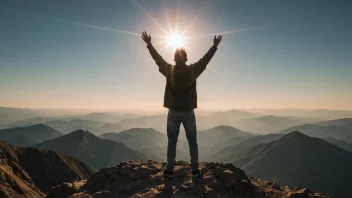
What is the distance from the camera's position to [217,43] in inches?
→ 331

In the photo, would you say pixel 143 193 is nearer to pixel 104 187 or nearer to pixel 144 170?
pixel 144 170

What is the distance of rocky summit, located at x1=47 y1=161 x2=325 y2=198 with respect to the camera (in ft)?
27.7

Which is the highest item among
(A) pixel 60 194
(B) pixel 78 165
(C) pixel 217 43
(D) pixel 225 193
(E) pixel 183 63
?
(C) pixel 217 43

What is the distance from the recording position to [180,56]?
8.11 meters

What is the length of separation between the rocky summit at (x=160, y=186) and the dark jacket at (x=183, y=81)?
2908 mm

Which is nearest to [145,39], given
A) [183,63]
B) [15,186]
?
[183,63]

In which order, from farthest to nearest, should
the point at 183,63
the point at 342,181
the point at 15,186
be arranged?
the point at 342,181
the point at 15,186
the point at 183,63

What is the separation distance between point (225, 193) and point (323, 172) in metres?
232

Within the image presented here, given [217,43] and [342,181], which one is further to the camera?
[342,181]

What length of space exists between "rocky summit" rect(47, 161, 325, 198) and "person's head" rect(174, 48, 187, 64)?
4401 mm

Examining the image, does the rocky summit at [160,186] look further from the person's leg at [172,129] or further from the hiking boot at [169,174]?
the person's leg at [172,129]

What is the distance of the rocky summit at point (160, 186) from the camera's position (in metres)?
8.45

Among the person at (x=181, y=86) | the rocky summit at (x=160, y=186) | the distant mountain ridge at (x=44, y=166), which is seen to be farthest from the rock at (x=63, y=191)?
the distant mountain ridge at (x=44, y=166)

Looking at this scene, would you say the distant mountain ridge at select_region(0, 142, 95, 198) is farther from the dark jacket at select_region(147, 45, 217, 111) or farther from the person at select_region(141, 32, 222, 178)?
the dark jacket at select_region(147, 45, 217, 111)
